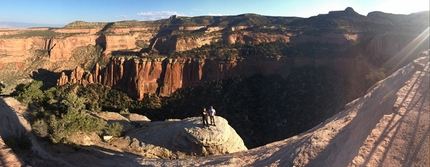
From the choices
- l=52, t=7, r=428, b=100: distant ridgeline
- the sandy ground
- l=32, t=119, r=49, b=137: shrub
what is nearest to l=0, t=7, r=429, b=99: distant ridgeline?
l=52, t=7, r=428, b=100: distant ridgeline

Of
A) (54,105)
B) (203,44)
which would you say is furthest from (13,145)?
(203,44)

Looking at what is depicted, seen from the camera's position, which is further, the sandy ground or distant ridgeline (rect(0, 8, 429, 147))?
distant ridgeline (rect(0, 8, 429, 147))

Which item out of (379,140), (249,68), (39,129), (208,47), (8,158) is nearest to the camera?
(379,140)

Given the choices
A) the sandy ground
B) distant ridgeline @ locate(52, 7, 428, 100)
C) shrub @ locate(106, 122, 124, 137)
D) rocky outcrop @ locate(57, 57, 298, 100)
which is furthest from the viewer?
rocky outcrop @ locate(57, 57, 298, 100)

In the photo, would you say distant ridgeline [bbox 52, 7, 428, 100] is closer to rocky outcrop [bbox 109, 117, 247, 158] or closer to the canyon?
the canyon

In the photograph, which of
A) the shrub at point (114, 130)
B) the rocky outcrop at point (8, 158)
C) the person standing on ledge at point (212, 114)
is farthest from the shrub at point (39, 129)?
the person standing on ledge at point (212, 114)

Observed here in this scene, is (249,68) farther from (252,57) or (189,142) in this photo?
(189,142)

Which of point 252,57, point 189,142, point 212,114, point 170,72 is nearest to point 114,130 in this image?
point 189,142

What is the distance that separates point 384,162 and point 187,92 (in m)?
39.8

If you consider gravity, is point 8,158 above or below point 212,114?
above

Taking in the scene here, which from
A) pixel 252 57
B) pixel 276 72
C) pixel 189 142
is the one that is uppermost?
pixel 252 57

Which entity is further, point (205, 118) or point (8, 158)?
point (205, 118)

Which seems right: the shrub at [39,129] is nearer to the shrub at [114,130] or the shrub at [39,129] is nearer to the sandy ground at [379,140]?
the sandy ground at [379,140]

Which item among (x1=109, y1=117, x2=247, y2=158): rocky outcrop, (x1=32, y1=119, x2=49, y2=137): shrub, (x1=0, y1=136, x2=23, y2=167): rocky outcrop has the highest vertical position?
(x1=0, y1=136, x2=23, y2=167): rocky outcrop
